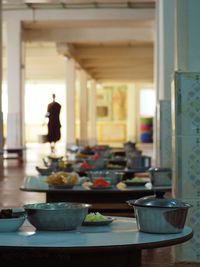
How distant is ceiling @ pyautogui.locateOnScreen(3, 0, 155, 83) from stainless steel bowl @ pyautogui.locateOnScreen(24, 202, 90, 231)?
18.4 meters

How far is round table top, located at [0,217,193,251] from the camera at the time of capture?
338 centimetres

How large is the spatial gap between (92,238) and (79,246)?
0.74 feet

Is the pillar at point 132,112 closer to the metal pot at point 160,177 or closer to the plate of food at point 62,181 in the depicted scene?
the metal pot at point 160,177

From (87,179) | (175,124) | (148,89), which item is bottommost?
(87,179)

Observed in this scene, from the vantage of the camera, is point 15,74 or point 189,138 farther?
point 15,74

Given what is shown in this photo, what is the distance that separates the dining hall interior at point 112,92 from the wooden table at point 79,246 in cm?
10

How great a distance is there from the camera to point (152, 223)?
3.70 meters

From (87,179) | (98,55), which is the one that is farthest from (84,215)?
(98,55)

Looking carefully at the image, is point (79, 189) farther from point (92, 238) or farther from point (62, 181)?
point (92, 238)

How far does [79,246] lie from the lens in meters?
3.35

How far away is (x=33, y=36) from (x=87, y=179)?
745 inches

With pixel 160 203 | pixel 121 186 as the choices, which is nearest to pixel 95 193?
pixel 121 186

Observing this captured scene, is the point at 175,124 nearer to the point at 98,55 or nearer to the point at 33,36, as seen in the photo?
the point at 33,36

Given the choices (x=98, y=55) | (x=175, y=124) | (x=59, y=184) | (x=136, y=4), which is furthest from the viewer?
(x=98, y=55)
